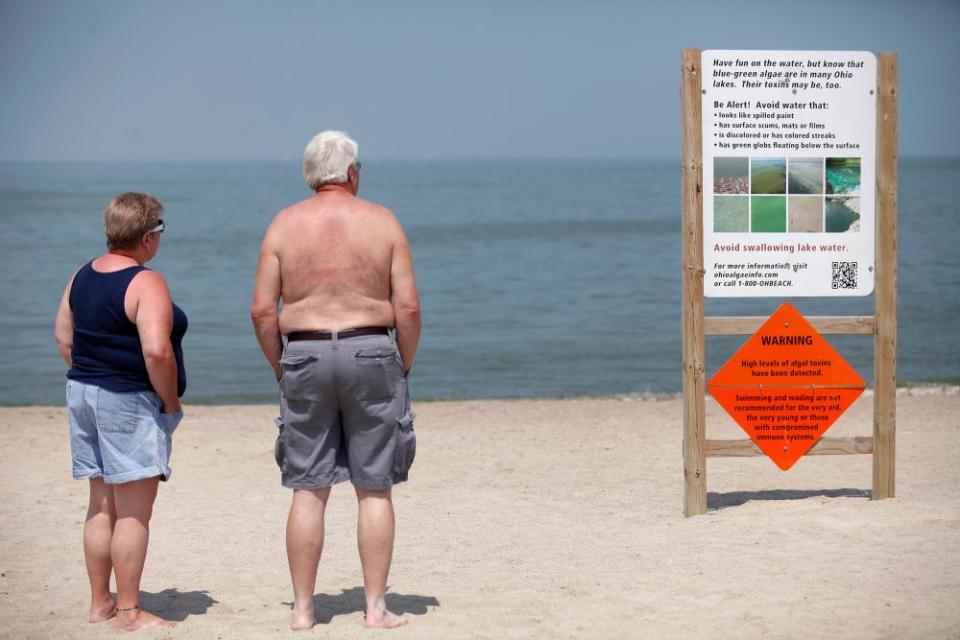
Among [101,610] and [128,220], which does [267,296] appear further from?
[101,610]

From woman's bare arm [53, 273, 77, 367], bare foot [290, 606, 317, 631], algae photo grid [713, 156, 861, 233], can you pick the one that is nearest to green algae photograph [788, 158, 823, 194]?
algae photo grid [713, 156, 861, 233]

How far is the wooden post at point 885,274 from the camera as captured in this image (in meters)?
6.68

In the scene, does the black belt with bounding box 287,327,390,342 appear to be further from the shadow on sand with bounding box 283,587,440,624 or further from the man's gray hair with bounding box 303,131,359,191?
the shadow on sand with bounding box 283,587,440,624

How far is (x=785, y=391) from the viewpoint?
682 cm

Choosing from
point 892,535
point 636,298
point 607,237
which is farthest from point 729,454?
point 607,237

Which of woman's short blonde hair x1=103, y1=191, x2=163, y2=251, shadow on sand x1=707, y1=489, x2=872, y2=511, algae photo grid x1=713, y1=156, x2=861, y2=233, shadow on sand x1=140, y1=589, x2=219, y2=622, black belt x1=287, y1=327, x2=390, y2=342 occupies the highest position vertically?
algae photo grid x1=713, y1=156, x2=861, y2=233

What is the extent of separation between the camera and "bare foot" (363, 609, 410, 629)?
466cm

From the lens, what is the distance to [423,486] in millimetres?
7895

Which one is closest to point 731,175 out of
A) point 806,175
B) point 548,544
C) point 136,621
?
point 806,175

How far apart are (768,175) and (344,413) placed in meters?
3.20

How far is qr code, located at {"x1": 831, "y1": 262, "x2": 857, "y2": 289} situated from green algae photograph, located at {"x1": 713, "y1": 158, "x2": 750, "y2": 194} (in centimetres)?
66

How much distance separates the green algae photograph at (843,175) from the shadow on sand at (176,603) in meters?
3.90

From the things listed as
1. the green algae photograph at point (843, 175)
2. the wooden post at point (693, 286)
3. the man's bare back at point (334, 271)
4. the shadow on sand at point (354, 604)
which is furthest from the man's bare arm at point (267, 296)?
the green algae photograph at point (843, 175)

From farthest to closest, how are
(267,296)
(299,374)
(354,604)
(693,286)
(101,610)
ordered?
1. (693,286)
2. (354,604)
3. (101,610)
4. (267,296)
5. (299,374)
